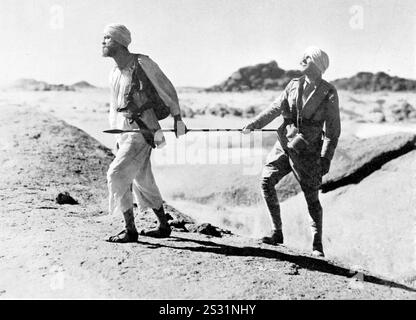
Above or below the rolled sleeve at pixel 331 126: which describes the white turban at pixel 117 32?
above

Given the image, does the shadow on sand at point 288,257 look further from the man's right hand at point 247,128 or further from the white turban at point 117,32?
the white turban at point 117,32

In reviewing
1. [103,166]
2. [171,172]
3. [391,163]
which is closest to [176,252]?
[103,166]

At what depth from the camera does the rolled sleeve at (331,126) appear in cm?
599

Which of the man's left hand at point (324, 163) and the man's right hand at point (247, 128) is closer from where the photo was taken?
the man's left hand at point (324, 163)

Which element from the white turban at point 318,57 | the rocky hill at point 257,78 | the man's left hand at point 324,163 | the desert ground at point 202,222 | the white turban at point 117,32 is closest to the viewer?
the desert ground at point 202,222

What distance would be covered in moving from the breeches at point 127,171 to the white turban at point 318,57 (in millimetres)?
1760

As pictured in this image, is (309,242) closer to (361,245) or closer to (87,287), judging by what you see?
(361,245)

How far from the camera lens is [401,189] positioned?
9.28 metres

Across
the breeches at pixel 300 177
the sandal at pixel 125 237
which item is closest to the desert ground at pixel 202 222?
the sandal at pixel 125 237

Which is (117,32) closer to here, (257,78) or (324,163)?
(324,163)

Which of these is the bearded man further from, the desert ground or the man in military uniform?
the man in military uniform
